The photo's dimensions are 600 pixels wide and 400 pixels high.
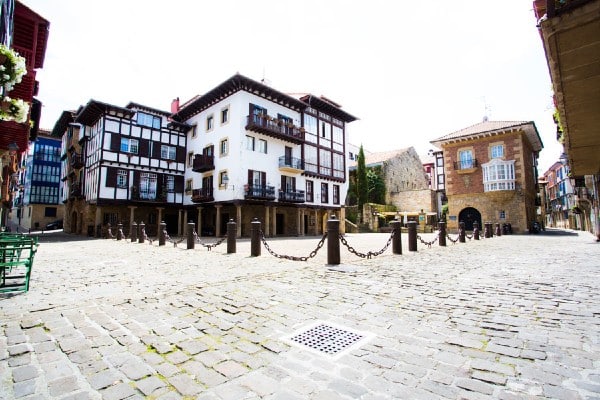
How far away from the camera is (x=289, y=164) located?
81.1ft

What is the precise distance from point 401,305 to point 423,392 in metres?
2.17

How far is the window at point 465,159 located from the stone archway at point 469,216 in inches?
162

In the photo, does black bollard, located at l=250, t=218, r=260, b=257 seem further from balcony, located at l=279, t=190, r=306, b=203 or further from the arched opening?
the arched opening

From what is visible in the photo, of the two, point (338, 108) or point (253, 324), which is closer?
point (253, 324)

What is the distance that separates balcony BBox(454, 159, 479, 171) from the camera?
27.8 m

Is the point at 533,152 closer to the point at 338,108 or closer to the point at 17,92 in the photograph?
the point at 338,108

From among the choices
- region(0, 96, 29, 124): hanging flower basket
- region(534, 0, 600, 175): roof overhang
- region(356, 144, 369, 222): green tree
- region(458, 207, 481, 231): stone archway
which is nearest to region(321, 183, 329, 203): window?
region(356, 144, 369, 222): green tree

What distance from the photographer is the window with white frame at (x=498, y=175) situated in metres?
26.0

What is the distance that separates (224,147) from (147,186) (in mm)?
7482

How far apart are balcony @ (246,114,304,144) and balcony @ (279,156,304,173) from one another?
1.67 meters

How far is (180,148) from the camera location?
87.2ft

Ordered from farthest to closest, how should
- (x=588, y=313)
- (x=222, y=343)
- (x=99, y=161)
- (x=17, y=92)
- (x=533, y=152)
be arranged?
1. (x=533, y=152)
2. (x=99, y=161)
3. (x=17, y=92)
4. (x=588, y=313)
5. (x=222, y=343)

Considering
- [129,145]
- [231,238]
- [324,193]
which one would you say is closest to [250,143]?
[324,193]

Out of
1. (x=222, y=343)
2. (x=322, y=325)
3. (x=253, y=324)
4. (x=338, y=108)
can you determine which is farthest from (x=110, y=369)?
(x=338, y=108)
